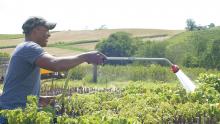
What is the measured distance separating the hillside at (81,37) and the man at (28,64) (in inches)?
1900

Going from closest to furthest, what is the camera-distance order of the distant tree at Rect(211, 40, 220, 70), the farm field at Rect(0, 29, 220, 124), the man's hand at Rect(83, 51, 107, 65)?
the man's hand at Rect(83, 51, 107, 65), the farm field at Rect(0, 29, 220, 124), the distant tree at Rect(211, 40, 220, 70)

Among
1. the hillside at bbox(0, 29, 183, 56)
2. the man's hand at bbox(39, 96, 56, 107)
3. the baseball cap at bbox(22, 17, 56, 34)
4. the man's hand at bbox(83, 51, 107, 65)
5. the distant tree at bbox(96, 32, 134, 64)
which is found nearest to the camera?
the man's hand at bbox(83, 51, 107, 65)

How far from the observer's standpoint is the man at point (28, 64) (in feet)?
14.6

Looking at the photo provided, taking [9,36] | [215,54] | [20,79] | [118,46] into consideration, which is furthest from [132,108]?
[9,36]

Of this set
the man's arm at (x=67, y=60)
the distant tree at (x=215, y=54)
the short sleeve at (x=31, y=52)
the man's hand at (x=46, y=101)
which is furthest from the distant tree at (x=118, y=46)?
the man's arm at (x=67, y=60)

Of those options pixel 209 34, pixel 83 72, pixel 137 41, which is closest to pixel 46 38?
pixel 83 72

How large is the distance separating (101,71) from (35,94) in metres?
29.6

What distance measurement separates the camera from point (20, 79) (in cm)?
473

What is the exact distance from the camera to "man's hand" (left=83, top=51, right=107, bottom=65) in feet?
13.6

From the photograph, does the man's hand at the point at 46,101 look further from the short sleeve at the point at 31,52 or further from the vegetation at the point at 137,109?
the short sleeve at the point at 31,52

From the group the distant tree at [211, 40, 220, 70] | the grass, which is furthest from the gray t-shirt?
the grass

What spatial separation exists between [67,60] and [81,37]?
2457 inches

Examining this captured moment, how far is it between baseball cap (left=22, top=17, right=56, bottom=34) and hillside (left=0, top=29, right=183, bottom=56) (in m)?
48.2

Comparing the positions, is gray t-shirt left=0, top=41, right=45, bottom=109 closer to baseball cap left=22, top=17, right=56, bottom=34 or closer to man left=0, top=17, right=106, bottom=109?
man left=0, top=17, right=106, bottom=109
